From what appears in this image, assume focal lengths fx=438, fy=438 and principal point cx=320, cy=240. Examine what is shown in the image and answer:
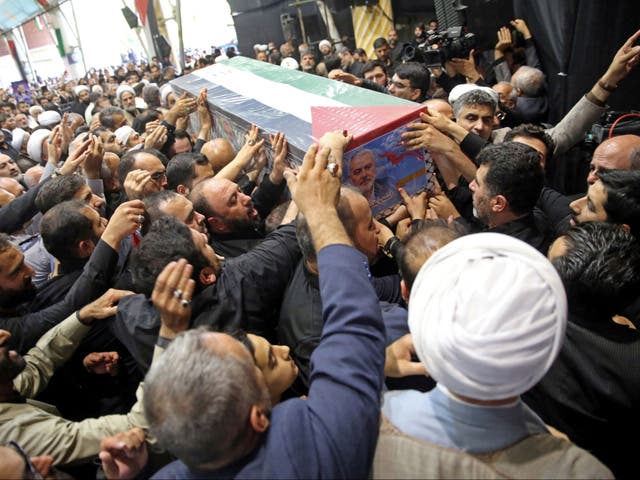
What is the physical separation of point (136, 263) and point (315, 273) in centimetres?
60

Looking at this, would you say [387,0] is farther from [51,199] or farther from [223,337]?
[223,337]

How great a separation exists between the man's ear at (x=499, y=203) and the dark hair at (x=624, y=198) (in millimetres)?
351

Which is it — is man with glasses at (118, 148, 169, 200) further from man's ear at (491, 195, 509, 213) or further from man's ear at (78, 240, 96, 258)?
man's ear at (491, 195, 509, 213)

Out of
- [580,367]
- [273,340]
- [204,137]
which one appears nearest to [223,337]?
[273,340]

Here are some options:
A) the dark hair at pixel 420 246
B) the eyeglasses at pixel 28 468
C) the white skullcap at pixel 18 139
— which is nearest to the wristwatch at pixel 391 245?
the dark hair at pixel 420 246

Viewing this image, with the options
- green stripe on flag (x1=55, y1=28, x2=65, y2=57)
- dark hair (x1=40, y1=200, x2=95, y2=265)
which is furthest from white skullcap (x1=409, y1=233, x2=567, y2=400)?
green stripe on flag (x1=55, y1=28, x2=65, y2=57)

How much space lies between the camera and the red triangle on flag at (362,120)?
1.75m

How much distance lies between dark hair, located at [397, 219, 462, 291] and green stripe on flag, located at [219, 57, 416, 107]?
0.95m

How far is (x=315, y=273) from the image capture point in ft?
4.72

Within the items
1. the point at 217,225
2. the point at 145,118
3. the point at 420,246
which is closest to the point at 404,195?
the point at 420,246

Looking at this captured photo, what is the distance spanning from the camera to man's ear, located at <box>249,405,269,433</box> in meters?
0.83

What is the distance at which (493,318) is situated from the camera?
2.42 ft

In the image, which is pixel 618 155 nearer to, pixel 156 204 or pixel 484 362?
pixel 484 362

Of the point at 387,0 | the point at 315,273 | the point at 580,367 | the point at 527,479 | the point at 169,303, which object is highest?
the point at 387,0
